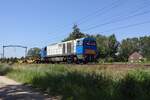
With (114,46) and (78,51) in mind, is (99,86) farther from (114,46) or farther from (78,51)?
(114,46)

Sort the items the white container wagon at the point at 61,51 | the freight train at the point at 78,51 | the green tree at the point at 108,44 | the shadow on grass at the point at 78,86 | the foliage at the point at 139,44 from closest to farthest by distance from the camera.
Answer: the shadow on grass at the point at 78,86
the freight train at the point at 78,51
the white container wagon at the point at 61,51
the green tree at the point at 108,44
the foliage at the point at 139,44

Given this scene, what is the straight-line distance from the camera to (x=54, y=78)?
61.1 feet

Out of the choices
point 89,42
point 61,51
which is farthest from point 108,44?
point 89,42

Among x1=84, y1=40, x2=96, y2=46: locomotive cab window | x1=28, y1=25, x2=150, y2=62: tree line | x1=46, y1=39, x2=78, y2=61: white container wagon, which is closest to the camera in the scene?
x1=84, y1=40, x2=96, y2=46: locomotive cab window

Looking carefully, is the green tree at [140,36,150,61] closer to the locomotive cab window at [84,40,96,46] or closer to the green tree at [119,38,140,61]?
the green tree at [119,38,140,61]

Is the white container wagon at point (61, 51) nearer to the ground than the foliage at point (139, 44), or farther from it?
nearer to the ground

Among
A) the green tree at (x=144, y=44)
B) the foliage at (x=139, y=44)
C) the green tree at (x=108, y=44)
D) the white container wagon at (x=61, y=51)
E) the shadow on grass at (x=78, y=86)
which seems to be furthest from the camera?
the green tree at (x=144, y=44)

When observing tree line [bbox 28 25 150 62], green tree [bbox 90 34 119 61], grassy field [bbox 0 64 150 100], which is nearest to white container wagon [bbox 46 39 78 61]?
tree line [bbox 28 25 150 62]

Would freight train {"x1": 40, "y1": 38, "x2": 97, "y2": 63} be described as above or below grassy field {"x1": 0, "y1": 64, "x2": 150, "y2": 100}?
above

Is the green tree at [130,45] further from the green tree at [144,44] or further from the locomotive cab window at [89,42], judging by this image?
the locomotive cab window at [89,42]

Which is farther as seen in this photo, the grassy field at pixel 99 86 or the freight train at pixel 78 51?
the freight train at pixel 78 51

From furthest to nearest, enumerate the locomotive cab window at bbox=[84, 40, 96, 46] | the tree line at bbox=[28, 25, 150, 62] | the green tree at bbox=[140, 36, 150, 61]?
the green tree at bbox=[140, 36, 150, 61] → the tree line at bbox=[28, 25, 150, 62] → the locomotive cab window at bbox=[84, 40, 96, 46]

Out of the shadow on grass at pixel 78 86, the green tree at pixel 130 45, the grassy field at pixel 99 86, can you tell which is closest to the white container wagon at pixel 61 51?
the shadow on grass at pixel 78 86

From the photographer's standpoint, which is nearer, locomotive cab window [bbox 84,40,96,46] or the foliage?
locomotive cab window [bbox 84,40,96,46]
